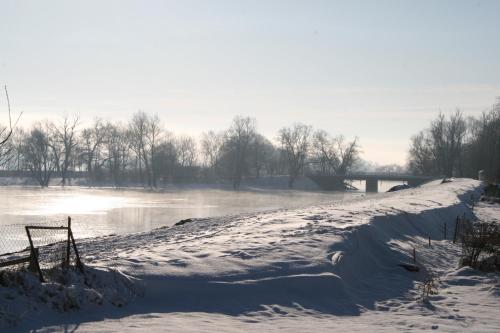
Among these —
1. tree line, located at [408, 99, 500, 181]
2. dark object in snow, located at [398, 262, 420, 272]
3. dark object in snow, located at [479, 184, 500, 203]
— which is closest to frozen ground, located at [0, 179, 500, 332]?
dark object in snow, located at [398, 262, 420, 272]

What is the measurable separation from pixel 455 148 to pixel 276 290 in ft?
300

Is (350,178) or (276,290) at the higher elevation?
(350,178)

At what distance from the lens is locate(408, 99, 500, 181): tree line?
240 ft

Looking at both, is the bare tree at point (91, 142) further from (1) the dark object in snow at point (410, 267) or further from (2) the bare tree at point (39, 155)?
(1) the dark object in snow at point (410, 267)

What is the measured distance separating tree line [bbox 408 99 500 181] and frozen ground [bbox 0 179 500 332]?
62.4 meters

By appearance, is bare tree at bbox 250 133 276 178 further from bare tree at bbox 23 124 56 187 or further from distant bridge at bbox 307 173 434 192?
bare tree at bbox 23 124 56 187

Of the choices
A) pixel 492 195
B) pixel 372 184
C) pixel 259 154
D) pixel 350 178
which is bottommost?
pixel 492 195

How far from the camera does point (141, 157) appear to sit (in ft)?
335

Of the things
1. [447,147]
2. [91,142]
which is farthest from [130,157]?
[447,147]

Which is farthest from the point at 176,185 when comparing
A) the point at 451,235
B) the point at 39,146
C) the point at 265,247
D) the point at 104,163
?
the point at 265,247

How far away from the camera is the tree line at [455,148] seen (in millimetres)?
73000

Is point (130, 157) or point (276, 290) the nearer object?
point (276, 290)

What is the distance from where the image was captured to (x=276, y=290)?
1098 centimetres

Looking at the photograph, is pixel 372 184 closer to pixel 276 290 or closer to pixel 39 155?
pixel 39 155
